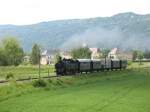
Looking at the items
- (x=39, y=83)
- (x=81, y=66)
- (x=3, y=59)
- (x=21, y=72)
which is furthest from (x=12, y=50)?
(x=39, y=83)

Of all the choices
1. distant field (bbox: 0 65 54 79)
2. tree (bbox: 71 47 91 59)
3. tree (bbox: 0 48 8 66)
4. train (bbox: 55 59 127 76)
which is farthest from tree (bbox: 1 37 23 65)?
train (bbox: 55 59 127 76)

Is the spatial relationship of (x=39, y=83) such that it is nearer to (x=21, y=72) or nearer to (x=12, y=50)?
(x=21, y=72)

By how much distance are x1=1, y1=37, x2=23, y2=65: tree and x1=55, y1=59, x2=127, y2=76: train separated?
181ft

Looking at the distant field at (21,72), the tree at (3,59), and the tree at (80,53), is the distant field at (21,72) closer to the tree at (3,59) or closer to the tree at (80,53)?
the tree at (3,59)

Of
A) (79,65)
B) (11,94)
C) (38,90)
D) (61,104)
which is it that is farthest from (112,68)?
(61,104)

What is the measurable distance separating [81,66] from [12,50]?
82.7 meters

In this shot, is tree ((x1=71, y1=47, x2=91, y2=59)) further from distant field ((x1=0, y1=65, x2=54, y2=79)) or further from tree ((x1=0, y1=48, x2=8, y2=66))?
distant field ((x1=0, y1=65, x2=54, y2=79))

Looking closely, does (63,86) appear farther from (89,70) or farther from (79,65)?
(89,70)

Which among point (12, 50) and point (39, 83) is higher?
point (12, 50)

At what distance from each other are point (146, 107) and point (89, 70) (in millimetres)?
56849

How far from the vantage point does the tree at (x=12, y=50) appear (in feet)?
493

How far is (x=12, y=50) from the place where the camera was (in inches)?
6240

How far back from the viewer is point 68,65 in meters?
74.5

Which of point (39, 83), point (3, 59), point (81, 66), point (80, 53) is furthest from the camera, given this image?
point (80, 53)
